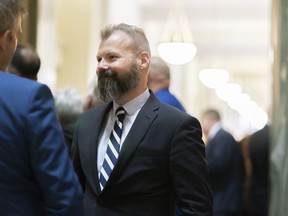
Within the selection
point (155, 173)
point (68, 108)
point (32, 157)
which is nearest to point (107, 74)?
point (155, 173)

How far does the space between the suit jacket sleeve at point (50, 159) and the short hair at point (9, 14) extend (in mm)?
280

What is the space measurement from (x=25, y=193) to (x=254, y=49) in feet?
101

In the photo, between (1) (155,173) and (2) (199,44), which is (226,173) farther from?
(2) (199,44)

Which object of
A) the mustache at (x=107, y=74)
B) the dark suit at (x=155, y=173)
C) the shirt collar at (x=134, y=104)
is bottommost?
the dark suit at (x=155, y=173)

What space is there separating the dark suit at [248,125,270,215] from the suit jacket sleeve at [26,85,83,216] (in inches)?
219

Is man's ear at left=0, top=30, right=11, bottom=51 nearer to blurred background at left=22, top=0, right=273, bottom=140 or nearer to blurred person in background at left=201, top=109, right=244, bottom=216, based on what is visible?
blurred background at left=22, top=0, right=273, bottom=140

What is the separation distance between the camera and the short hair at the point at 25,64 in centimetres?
469

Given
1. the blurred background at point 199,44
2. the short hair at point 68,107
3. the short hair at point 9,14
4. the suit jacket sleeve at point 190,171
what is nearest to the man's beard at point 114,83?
the suit jacket sleeve at point 190,171

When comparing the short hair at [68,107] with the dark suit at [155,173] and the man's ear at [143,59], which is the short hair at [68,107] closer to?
the man's ear at [143,59]

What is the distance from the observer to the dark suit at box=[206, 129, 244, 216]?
8422 mm

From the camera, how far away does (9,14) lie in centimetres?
270

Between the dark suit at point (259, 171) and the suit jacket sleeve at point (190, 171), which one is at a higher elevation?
the suit jacket sleeve at point (190, 171)

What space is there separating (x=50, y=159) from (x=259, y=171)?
573cm

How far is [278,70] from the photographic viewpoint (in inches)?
75.9
